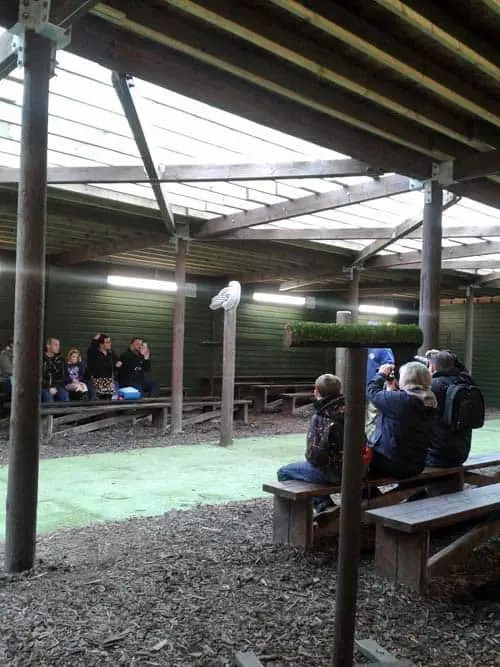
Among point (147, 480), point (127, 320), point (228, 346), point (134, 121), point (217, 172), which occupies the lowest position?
point (147, 480)

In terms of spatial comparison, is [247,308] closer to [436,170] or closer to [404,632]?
[436,170]

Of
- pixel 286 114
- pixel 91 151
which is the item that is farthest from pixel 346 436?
pixel 91 151

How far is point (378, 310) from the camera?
19.8 metres

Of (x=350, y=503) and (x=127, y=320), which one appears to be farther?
(x=127, y=320)

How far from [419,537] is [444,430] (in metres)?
1.48

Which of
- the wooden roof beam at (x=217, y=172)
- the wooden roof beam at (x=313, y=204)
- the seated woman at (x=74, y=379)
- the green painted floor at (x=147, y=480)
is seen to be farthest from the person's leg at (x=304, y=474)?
the seated woman at (x=74, y=379)

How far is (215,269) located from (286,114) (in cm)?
942

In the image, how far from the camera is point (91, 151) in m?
6.80

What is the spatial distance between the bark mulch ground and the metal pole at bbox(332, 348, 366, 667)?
0.46m

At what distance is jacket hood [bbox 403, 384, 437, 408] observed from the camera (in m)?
4.09

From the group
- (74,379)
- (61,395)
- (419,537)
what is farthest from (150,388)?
(419,537)

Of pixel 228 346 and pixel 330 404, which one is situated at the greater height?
pixel 228 346

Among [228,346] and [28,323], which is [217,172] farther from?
[28,323]

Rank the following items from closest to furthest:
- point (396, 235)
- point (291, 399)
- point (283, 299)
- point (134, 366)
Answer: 1. point (396, 235)
2. point (134, 366)
3. point (291, 399)
4. point (283, 299)
